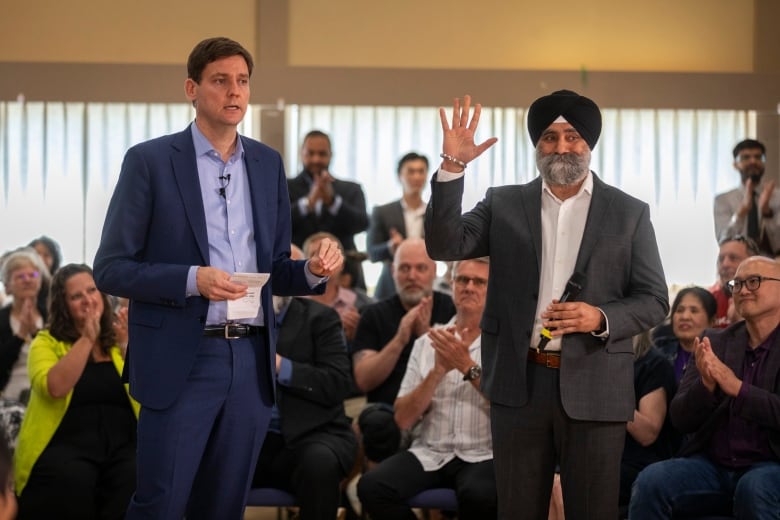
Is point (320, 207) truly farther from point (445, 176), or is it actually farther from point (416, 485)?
point (445, 176)

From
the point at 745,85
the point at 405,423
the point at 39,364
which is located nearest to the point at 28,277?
the point at 39,364

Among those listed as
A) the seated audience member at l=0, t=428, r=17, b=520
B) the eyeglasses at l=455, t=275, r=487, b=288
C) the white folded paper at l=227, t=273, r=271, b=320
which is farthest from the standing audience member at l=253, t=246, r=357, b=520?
the seated audience member at l=0, t=428, r=17, b=520

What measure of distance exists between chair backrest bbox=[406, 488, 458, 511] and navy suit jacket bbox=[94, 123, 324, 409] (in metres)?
1.68

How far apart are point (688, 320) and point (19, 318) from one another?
3444 millimetres

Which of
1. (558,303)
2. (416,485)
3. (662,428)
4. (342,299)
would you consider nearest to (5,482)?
(558,303)

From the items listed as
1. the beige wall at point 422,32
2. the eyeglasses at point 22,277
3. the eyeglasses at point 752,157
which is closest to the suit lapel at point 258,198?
the eyeglasses at point 22,277

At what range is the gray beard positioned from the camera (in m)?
3.22

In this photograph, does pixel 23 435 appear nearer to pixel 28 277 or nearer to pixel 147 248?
pixel 28 277

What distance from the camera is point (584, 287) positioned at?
3156 millimetres

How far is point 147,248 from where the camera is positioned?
3.00 m

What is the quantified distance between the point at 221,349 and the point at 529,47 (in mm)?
6916

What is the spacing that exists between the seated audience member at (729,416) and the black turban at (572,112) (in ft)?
3.85

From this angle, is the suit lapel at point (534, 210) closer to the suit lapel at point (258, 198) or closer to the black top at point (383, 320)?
the suit lapel at point (258, 198)

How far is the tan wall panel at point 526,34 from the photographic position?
30.3ft
